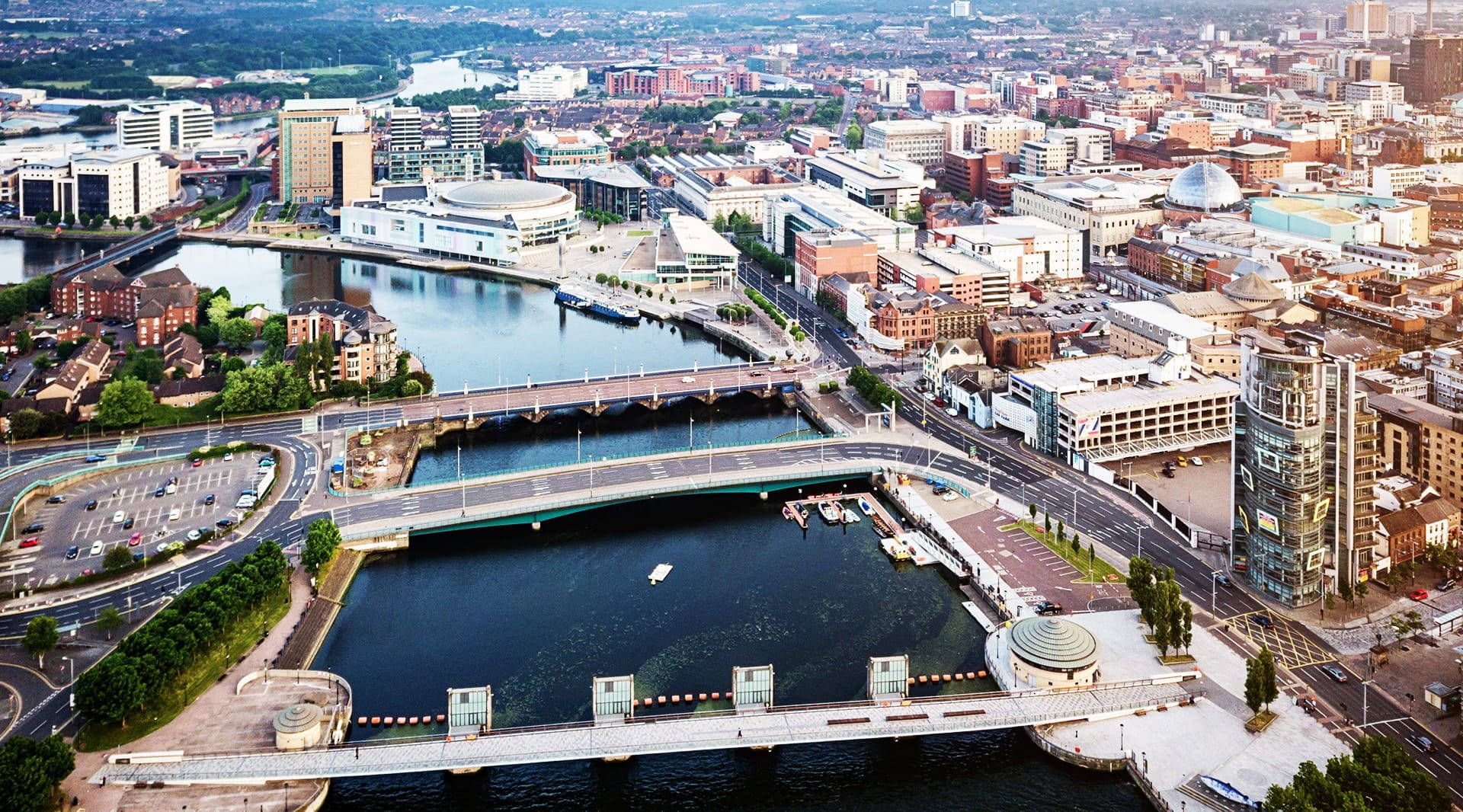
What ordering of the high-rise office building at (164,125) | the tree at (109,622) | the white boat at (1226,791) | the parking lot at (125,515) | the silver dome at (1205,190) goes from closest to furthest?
the white boat at (1226,791)
the tree at (109,622)
the parking lot at (125,515)
the silver dome at (1205,190)
the high-rise office building at (164,125)

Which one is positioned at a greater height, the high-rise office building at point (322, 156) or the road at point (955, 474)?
the high-rise office building at point (322, 156)

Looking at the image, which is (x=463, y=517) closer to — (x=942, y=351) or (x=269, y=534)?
(x=269, y=534)

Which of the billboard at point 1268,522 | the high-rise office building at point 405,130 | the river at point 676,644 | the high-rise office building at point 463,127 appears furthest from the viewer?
the high-rise office building at point 463,127

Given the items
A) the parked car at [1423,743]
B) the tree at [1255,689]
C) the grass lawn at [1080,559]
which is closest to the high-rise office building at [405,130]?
the grass lawn at [1080,559]

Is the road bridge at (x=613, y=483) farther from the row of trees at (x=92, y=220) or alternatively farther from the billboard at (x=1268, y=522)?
the row of trees at (x=92, y=220)

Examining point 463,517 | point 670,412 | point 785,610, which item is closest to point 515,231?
point 670,412

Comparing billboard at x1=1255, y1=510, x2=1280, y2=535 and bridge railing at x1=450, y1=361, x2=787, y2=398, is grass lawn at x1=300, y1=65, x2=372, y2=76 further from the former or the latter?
billboard at x1=1255, y1=510, x2=1280, y2=535

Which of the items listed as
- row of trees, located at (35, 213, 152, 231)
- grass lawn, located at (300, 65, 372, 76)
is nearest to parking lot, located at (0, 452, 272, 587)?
row of trees, located at (35, 213, 152, 231)

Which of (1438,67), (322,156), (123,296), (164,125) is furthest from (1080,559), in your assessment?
(164,125)

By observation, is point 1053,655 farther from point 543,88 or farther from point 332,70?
point 332,70
